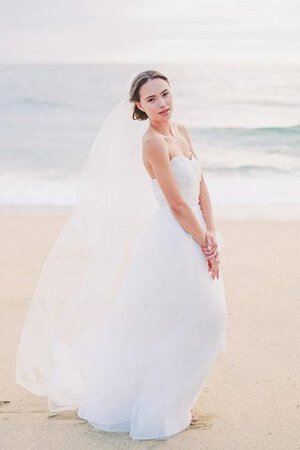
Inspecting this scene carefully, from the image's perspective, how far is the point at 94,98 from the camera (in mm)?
30578

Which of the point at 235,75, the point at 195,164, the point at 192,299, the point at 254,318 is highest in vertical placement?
the point at 195,164

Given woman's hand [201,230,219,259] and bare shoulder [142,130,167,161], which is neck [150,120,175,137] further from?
woman's hand [201,230,219,259]

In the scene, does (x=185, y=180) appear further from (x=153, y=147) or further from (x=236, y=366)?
(x=236, y=366)

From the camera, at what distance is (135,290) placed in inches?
148

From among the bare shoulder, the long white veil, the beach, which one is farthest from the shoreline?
the bare shoulder

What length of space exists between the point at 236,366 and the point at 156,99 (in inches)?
76.6

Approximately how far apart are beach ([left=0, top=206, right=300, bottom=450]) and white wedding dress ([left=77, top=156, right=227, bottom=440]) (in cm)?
18

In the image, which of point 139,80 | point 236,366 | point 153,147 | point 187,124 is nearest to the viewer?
point 153,147

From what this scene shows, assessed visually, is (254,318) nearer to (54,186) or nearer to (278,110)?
(54,186)

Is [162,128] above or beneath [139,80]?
beneath

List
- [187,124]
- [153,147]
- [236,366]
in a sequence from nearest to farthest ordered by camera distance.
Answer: [153,147]
[236,366]
[187,124]

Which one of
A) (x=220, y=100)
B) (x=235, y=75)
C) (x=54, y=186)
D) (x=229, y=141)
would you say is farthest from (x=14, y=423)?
(x=235, y=75)

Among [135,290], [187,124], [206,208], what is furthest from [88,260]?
[187,124]

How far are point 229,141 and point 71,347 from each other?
17.2m
